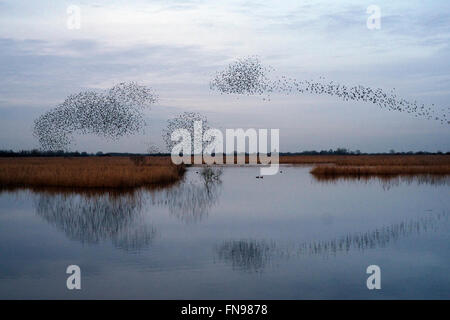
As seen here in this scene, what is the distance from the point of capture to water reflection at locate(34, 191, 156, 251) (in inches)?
421

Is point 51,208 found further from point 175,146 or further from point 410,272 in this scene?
point 175,146

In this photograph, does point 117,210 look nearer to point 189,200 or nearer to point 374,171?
point 189,200

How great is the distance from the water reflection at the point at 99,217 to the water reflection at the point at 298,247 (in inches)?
70.0

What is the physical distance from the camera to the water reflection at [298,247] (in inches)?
340

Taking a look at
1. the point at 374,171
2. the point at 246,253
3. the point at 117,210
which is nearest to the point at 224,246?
the point at 246,253

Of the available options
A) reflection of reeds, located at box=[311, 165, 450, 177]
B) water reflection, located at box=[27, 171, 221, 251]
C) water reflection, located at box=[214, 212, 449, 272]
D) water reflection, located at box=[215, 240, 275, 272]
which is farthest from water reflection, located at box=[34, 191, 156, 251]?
reflection of reeds, located at box=[311, 165, 450, 177]

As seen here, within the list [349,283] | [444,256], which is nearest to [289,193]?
[444,256]

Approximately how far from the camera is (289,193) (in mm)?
20031

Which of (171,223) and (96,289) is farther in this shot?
(171,223)

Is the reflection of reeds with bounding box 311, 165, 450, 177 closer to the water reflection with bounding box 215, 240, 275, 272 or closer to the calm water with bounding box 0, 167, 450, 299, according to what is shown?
the calm water with bounding box 0, 167, 450, 299

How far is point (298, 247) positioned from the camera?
32.1ft

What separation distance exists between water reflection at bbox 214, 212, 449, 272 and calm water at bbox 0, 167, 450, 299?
19 mm

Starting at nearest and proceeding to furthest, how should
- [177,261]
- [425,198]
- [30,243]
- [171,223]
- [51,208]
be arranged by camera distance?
[177,261] < [30,243] < [171,223] < [51,208] < [425,198]
